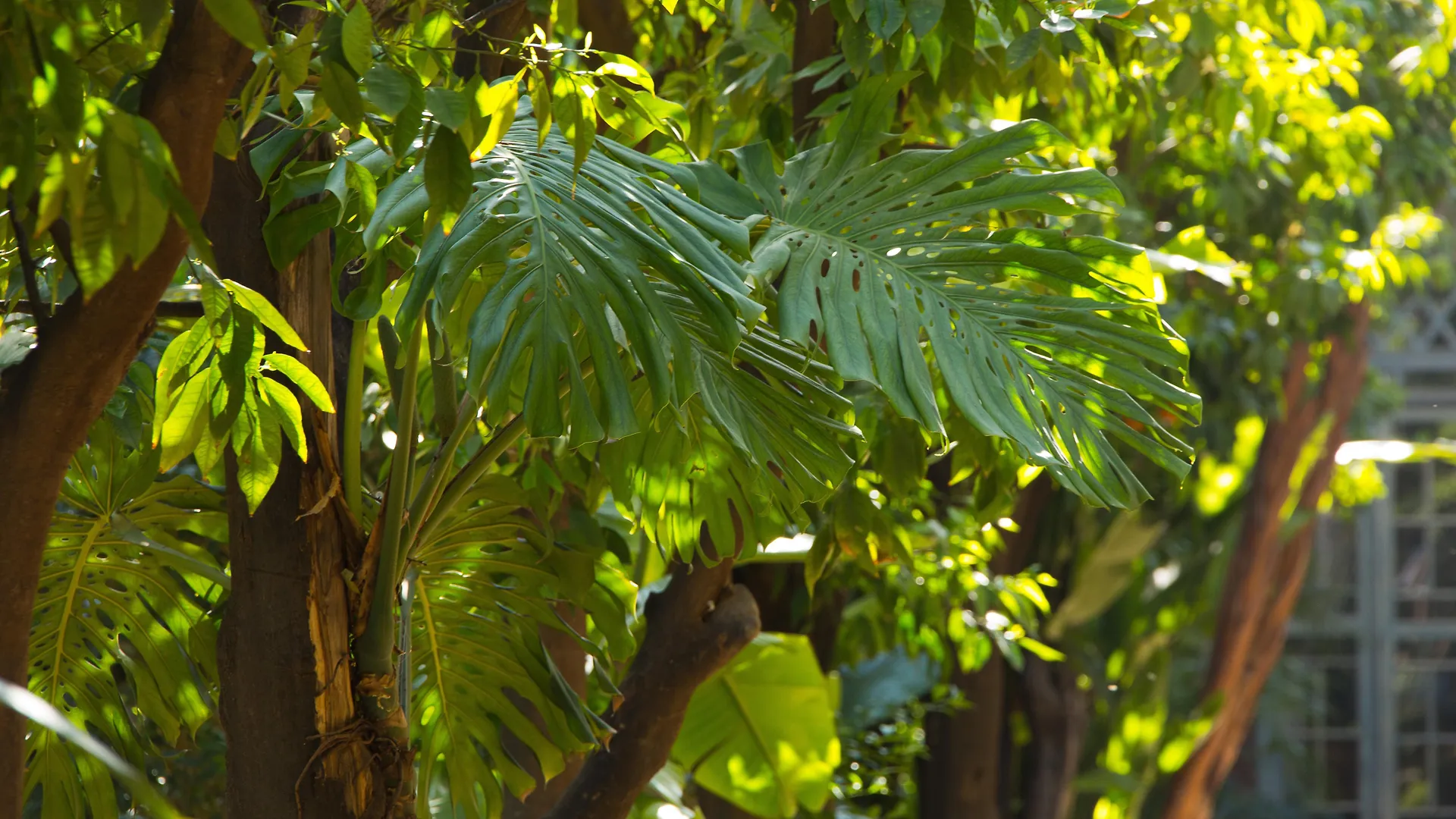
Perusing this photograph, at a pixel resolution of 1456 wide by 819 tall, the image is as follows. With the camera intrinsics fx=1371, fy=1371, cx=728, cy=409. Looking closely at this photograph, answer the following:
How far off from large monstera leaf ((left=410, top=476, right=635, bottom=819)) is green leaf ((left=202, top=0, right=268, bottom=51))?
73cm

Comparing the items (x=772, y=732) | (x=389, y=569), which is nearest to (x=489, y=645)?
(x=389, y=569)

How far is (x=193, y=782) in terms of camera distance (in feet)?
7.79

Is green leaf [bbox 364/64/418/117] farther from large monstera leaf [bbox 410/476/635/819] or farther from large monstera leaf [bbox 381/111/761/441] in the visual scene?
large monstera leaf [bbox 410/476/635/819]

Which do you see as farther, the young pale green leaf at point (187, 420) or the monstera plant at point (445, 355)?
the young pale green leaf at point (187, 420)

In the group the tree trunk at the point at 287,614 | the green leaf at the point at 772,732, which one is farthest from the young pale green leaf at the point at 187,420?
the green leaf at the point at 772,732

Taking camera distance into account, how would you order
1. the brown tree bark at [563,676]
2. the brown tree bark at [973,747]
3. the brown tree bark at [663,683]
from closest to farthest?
the brown tree bark at [663,683] < the brown tree bark at [563,676] < the brown tree bark at [973,747]

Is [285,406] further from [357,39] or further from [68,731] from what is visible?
[68,731]

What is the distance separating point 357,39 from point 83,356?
29 cm

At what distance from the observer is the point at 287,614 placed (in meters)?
1.23

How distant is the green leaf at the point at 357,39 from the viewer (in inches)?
35.0

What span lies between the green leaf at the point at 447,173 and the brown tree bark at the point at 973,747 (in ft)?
10.2

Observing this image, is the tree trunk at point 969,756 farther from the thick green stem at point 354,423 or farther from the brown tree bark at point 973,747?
the thick green stem at point 354,423

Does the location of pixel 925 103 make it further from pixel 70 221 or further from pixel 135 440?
pixel 70 221

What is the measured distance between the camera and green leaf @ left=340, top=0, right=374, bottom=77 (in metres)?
0.89
